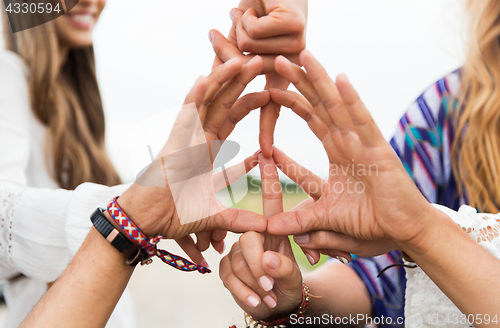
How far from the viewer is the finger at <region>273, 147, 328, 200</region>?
2.64 ft

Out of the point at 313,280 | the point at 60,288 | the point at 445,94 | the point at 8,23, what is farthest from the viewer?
the point at 8,23

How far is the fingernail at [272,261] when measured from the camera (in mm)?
646


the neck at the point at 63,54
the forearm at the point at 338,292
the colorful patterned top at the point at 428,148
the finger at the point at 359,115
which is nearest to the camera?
the finger at the point at 359,115

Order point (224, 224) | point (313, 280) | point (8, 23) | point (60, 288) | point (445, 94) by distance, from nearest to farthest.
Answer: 1. point (60, 288)
2. point (224, 224)
3. point (313, 280)
4. point (445, 94)
5. point (8, 23)

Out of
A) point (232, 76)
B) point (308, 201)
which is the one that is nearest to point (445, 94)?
point (308, 201)

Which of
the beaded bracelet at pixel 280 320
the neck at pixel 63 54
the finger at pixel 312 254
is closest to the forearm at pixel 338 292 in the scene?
the beaded bracelet at pixel 280 320

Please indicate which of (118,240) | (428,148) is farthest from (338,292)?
(118,240)

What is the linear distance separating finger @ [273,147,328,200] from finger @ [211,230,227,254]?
217mm

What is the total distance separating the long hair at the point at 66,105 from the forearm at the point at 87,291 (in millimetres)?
688

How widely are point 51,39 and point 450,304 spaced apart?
153cm

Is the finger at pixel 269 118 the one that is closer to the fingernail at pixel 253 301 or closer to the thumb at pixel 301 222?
Result: the thumb at pixel 301 222

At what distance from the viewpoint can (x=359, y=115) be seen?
541mm

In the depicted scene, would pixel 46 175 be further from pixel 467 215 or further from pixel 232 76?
pixel 467 215

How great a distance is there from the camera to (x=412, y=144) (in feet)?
3.38
